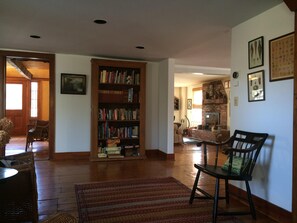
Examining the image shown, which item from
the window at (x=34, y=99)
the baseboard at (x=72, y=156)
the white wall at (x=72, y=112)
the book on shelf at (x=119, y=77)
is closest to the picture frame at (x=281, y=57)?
the book on shelf at (x=119, y=77)

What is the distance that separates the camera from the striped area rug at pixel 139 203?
237 cm

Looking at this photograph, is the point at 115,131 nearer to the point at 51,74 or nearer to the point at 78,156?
the point at 78,156

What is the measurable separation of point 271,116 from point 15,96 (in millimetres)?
8907

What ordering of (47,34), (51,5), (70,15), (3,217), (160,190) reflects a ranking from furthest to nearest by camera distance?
(47,34) → (160,190) → (70,15) → (51,5) → (3,217)

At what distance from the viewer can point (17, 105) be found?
353 inches

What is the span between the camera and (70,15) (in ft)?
9.22

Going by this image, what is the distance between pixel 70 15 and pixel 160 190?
7.84 feet

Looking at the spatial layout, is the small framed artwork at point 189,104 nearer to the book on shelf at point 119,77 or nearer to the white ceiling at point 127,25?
the book on shelf at point 119,77

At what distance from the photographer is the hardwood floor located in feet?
8.71

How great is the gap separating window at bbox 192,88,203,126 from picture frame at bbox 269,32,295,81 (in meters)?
7.95

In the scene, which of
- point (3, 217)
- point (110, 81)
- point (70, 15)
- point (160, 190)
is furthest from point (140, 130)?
point (3, 217)

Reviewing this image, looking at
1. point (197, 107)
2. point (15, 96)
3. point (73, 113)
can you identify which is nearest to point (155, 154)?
point (73, 113)

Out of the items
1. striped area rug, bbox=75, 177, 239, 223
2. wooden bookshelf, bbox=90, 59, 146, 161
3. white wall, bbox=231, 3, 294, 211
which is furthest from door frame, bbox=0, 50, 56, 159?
white wall, bbox=231, 3, 294, 211

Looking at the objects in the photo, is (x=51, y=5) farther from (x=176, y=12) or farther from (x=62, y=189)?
(x=62, y=189)
